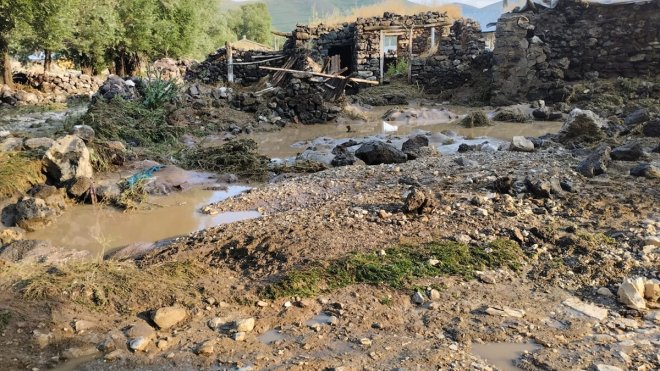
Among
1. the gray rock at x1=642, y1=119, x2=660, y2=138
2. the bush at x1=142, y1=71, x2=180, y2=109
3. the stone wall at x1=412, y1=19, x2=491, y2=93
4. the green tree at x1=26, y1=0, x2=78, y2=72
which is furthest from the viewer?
the stone wall at x1=412, y1=19, x2=491, y2=93

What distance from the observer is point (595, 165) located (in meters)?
6.26

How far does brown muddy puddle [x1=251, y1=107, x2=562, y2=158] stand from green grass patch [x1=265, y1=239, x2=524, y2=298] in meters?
5.96

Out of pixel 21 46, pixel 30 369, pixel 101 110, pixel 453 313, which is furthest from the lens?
pixel 21 46

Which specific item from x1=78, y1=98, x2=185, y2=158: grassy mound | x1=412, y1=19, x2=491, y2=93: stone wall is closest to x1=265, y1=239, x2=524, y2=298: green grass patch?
x1=78, y1=98, x2=185, y2=158: grassy mound

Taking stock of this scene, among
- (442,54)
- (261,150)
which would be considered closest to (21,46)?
(261,150)

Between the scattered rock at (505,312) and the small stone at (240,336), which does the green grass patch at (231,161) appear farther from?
the scattered rock at (505,312)

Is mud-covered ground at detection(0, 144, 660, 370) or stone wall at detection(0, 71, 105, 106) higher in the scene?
stone wall at detection(0, 71, 105, 106)

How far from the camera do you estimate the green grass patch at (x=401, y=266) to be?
360cm

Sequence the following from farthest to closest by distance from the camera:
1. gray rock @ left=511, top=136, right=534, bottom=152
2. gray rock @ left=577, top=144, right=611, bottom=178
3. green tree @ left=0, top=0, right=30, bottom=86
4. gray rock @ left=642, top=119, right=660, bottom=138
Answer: green tree @ left=0, top=0, right=30, bottom=86 < gray rock @ left=642, top=119, right=660, bottom=138 < gray rock @ left=511, top=136, right=534, bottom=152 < gray rock @ left=577, top=144, right=611, bottom=178

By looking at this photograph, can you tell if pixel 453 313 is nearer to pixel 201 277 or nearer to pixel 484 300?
pixel 484 300

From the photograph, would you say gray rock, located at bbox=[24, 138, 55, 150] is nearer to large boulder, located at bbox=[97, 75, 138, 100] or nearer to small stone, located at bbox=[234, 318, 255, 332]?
large boulder, located at bbox=[97, 75, 138, 100]

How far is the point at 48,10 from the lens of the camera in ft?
49.1

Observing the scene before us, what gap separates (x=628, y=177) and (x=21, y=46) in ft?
55.3

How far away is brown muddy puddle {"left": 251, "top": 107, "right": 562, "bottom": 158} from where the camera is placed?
1101 centimetres
